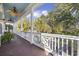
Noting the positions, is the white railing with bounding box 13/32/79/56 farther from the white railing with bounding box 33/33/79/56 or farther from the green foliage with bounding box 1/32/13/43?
the green foliage with bounding box 1/32/13/43

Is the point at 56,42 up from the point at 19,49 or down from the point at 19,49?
up

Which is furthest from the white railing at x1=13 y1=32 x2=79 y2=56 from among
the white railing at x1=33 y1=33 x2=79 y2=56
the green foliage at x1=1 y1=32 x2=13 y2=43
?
the green foliage at x1=1 y1=32 x2=13 y2=43

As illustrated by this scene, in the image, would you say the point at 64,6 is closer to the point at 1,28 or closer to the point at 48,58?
the point at 48,58

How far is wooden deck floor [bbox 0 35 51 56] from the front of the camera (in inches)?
89.4

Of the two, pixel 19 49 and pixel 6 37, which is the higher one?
pixel 6 37

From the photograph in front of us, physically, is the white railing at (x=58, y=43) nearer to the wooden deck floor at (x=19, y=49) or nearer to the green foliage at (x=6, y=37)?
the wooden deck floor at (x=19, y=49)

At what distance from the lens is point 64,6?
7.44 feet

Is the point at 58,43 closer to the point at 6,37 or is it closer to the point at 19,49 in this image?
the point at 19,49

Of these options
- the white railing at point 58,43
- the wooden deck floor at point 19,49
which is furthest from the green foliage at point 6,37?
the white railing at point 58,43

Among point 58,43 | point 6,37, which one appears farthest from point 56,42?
point 6,37

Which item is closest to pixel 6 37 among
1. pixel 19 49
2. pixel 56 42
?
pixel 19 49

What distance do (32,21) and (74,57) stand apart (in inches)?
31.1

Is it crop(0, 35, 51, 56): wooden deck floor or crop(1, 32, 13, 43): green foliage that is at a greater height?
crop(1, 32, 13, 43): green foliage

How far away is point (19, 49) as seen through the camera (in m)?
2.29
